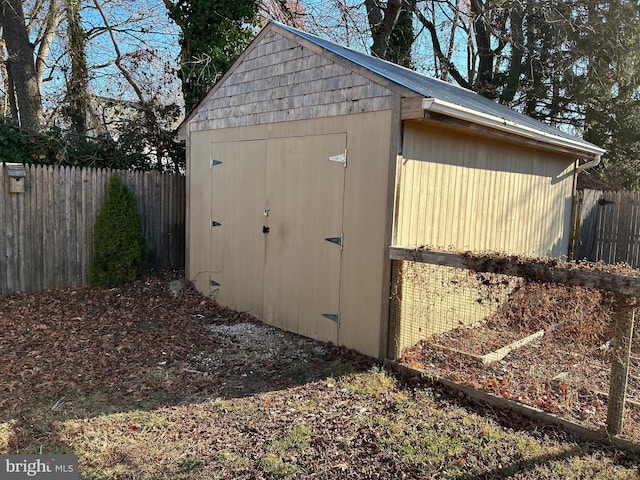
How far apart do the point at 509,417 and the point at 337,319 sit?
2044 millimetres

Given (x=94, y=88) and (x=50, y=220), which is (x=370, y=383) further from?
(x=94, y=88)

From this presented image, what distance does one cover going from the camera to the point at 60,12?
39.3 feet

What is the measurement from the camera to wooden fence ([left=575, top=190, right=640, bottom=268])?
977 cm

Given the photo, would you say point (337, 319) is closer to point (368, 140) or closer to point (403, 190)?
point (403, 190)

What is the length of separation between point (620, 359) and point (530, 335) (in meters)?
2.15

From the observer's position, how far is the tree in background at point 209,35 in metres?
9.35

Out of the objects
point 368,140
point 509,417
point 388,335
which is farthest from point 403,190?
point 509,417

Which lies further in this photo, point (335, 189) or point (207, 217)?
point (207, 217)

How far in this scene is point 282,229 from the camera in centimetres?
589

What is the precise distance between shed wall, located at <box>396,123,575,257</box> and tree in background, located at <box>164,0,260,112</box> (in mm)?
5957

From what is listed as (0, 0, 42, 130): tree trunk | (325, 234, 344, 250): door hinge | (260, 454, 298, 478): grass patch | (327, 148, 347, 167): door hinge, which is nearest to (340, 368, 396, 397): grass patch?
(260, 454, 298, 478): grass patch

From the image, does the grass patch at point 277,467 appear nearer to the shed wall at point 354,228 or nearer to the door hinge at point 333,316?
the shed wall at point 354,228

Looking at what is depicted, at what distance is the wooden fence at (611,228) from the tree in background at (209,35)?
7.73 meters

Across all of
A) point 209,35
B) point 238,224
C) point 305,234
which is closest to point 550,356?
point 305,234
